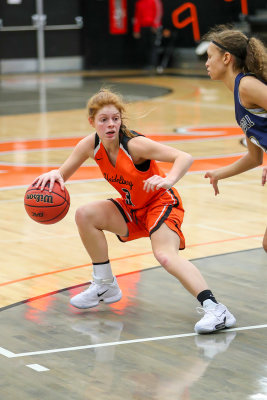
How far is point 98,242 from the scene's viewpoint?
4.77 metres

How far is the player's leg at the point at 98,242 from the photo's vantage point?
4.76 meters

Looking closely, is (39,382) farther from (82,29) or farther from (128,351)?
(82,29)

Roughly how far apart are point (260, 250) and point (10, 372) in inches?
102

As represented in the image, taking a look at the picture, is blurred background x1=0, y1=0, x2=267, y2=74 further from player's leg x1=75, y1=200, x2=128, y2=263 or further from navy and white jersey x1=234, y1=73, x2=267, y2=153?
navy and white jersey x1=234, y1=73, x2=267, y2=153

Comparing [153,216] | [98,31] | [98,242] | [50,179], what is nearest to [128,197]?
[153,216]

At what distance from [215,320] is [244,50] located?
56.0 inches

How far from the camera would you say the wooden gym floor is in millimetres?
3723

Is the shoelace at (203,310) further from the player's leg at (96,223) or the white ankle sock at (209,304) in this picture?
the player's leg at (96,223)

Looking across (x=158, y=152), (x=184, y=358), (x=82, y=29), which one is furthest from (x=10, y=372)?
(x=82, y=29)

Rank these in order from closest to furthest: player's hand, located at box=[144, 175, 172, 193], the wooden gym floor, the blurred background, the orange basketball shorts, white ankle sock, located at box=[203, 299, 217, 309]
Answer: the wooden gym floor → player's hand, located at box=[144, 175, 172, 193] → white ankle sock, located at box=[203, 299, 217, 309] → the orange basketball shorts → the blurred background

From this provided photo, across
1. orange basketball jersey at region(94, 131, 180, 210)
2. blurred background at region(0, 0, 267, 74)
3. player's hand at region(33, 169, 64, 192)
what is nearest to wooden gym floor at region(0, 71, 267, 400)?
orange basketball jersey at region(94, 131, 180, 210)

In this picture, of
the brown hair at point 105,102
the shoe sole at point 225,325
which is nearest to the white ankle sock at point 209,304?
the shoe sole at point 225,325

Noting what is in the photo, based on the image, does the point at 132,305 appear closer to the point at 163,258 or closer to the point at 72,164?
the point at 163,258

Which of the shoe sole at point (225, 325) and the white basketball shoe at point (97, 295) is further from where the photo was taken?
the white basketball shoe at point (97, 295)
